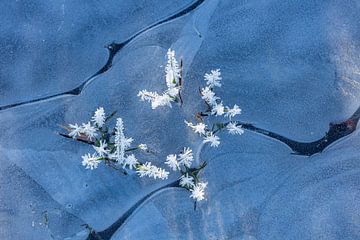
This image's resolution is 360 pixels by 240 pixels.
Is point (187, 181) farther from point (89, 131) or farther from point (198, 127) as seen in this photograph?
point (89, 131)

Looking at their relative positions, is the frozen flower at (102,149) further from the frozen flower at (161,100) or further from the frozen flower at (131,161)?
the frozen flower at (161,100)

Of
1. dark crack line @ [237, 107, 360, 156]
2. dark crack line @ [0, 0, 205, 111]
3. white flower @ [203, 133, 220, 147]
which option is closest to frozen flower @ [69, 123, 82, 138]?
dark crack line @ [0, 0, 205, 111]

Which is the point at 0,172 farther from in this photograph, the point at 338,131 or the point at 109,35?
the point at 338,131

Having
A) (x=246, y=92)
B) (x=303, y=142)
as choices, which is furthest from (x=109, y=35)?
(x=303, y=142)

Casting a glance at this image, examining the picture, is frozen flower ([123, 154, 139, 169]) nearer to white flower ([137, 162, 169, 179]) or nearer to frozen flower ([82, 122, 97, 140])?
white flower ([137, 162, 169, 179])

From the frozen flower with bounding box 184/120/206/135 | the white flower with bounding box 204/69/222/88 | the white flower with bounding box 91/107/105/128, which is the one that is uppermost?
the white flower with bounding box 204/69/222/88

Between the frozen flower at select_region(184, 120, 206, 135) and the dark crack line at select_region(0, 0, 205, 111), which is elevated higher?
the dark crack line at select_region(0, 0, 205, 111)

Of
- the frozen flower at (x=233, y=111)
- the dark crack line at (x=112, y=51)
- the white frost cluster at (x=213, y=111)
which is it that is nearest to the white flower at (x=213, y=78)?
the white frost cluster at (x=213, y=111)
